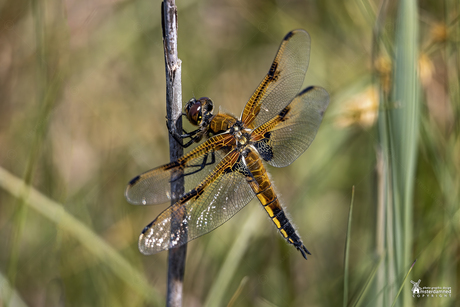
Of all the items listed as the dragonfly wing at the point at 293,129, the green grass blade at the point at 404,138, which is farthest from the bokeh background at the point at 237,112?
the dragonfly wing at the point at 293,129

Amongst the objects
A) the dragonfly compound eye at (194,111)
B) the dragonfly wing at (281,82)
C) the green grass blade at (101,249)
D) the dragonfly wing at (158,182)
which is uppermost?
the dragonfly wing at (281,82)

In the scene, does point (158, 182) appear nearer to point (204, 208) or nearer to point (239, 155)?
point (204, 208)

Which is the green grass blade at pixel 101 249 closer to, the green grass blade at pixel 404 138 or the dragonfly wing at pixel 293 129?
the dragonfly wing at pixel 293 129

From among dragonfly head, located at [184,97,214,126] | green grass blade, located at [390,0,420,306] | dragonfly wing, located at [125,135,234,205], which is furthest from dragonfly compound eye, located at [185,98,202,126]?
green grass blade, located at [390,0,420,306]

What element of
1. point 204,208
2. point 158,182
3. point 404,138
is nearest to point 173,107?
point 158,182

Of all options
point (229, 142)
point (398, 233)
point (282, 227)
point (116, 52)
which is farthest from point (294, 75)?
point (116, 52)
